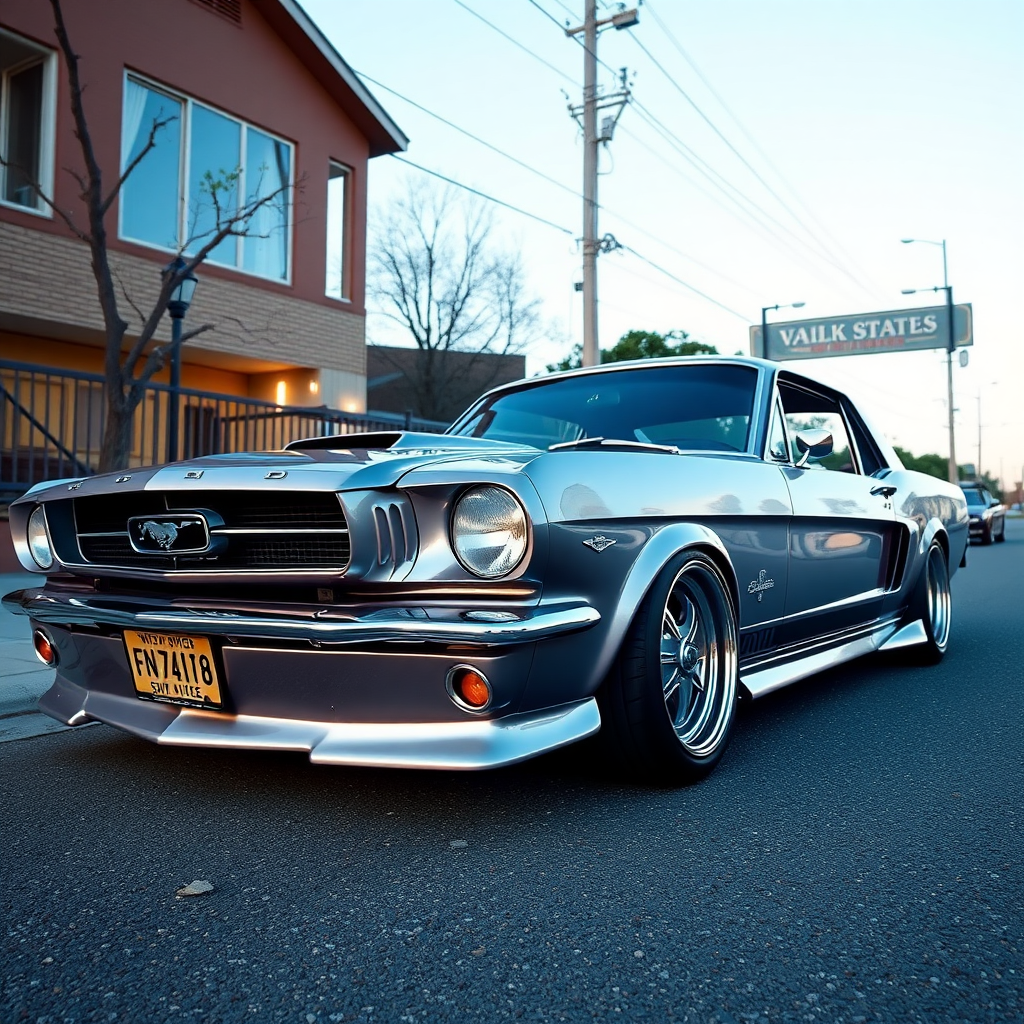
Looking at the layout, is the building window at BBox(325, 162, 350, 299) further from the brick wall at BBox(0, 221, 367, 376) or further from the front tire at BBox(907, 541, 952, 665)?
the front tire at BBox(907, 541, 952, 665)

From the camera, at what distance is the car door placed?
151 inches

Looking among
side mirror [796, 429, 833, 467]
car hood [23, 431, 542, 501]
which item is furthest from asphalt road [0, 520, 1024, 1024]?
side mirror [796, 429, 833, 467]

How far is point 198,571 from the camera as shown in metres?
2.75

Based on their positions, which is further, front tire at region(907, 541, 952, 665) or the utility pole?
the utility pole

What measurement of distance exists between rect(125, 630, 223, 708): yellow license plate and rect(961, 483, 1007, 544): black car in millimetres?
18938

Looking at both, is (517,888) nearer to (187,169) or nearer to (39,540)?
(39,540)

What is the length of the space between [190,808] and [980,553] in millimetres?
16635

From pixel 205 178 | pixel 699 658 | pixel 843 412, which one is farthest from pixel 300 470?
pixel 205 178

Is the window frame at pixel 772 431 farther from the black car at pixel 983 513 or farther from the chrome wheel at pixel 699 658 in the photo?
the black car at pixel 983 513

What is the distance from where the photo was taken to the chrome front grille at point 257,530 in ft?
8.50

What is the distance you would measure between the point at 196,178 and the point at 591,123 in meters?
6.09

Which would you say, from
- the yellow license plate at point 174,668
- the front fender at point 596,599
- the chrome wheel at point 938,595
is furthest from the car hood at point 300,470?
the chrome wheel at point 938,595

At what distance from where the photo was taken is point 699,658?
3.21 meters

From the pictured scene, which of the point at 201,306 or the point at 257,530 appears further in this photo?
the point at 201,306
